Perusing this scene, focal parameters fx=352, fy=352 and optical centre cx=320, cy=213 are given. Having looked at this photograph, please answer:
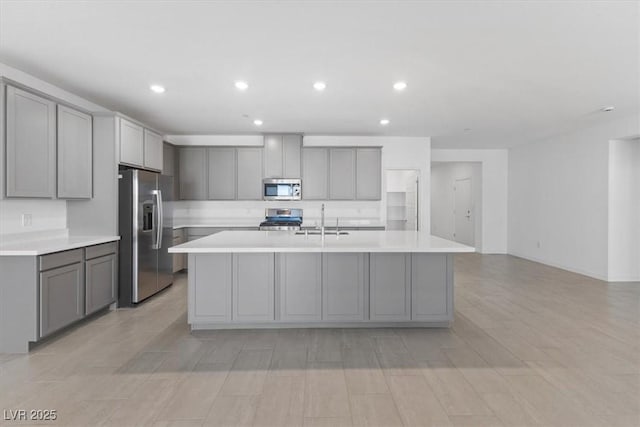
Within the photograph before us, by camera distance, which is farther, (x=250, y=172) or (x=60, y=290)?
(x=250, y=172)

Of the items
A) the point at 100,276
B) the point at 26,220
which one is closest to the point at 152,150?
the point at 26,220

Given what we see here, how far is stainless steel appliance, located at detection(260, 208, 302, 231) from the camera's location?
656 cm

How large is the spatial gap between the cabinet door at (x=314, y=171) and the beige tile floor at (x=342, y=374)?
10.9ft

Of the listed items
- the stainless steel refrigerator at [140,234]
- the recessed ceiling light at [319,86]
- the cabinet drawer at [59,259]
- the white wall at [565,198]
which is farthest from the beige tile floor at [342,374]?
the recessed ceiling light at [319,86]

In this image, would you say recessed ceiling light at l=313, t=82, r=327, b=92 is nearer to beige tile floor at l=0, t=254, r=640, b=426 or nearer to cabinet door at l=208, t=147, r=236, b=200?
beige tile floor at l=0, t=254, r=640, b=426

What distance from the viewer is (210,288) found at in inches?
137

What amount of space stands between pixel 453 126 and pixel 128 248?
5.39m

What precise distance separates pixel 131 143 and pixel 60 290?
6.93ft

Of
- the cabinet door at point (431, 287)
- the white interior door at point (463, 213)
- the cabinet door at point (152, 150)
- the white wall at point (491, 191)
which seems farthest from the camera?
the white interior door at point (463, 213)

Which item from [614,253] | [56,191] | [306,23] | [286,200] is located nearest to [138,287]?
[56,191]

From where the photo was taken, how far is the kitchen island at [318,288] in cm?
349

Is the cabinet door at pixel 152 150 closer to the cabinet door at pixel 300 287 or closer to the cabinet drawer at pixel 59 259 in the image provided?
the cabinet drawer at pixel 59 259

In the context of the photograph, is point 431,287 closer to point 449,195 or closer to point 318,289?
point 318,289

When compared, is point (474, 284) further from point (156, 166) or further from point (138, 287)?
point (156, 166)
